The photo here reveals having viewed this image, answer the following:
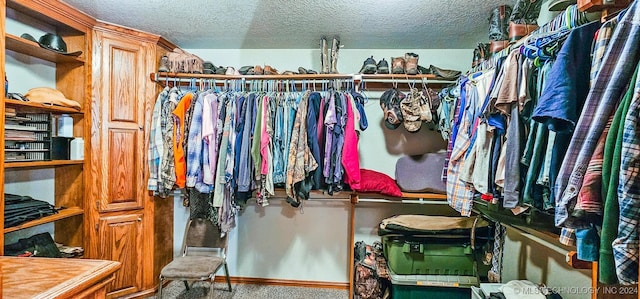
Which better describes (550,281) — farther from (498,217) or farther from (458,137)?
(458,137)

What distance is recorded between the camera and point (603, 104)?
2.49 feet

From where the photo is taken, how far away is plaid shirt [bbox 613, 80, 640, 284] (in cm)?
68

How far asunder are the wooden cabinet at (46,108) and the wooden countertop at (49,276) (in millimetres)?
830

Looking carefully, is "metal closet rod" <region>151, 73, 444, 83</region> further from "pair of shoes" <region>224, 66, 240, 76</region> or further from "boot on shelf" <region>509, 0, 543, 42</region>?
"boot on shelf" <region>509, 0, 543, 42</region>

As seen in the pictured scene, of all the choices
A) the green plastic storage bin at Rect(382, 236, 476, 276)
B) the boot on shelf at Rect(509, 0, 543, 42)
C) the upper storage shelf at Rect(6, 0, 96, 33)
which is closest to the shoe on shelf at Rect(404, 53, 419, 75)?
the boot on shelf at Rect(509, 0, 543, 42)

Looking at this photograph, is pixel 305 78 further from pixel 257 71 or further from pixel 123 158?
pixel 123 158

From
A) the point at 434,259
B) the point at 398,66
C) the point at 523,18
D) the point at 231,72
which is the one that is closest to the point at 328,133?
the point at 398,66

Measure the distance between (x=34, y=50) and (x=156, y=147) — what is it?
93 centimetres

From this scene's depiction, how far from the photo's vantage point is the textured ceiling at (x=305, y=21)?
1983 mm

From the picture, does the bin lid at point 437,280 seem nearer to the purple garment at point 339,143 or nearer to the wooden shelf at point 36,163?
the purple garment at point 339,143

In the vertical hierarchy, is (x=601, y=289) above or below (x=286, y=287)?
above

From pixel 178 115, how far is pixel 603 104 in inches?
92.4

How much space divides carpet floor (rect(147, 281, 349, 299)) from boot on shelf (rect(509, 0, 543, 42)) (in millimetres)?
2307

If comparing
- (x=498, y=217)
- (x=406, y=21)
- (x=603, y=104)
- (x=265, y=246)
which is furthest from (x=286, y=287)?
(x=603, y=104)
